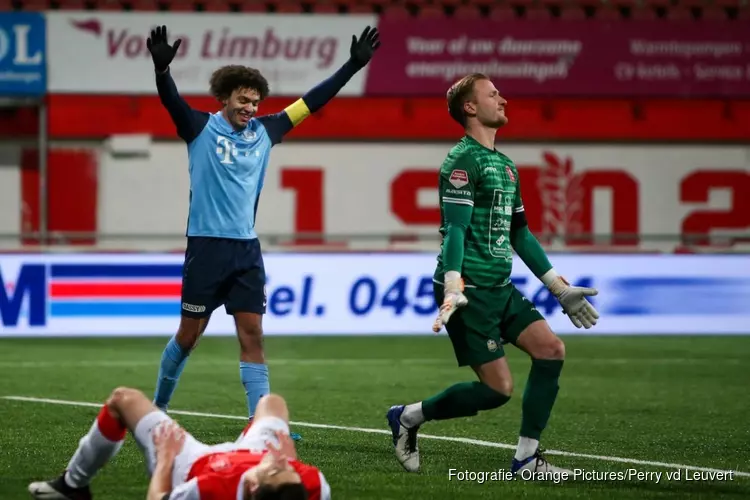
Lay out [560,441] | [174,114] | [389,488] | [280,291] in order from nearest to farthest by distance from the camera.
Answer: [389,488]
[174,114]
[560,441]
[280,291]

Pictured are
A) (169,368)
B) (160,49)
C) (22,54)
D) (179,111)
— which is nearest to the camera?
(160,49)

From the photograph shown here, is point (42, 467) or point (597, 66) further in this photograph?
point (597, 66)

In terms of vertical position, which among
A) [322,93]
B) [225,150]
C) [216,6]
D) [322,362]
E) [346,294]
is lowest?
[322,362]

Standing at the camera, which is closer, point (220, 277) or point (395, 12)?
point (220, 277)

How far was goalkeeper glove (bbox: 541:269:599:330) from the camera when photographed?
660 cm

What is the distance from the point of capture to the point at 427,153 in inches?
813

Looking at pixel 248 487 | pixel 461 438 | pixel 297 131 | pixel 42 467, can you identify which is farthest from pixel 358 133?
pixel 248 487

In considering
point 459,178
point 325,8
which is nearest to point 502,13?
point 325,8

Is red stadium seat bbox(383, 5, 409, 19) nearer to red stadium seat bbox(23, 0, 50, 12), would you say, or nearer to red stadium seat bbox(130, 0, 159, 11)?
red stadium seat bbox(130, 0, 159, 11)

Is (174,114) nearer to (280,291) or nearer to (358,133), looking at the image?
(280,291)

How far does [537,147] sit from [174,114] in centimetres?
1398

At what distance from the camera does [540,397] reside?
6.36m

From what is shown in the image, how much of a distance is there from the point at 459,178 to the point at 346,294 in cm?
894

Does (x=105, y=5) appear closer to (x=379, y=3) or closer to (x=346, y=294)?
(x=379, y=3)
